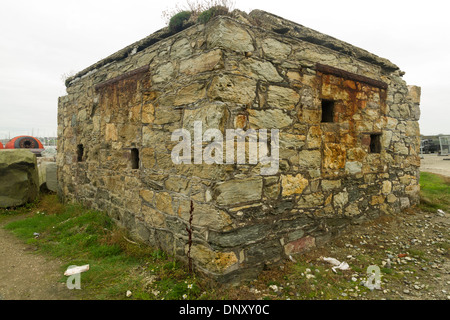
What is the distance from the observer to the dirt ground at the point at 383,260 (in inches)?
101

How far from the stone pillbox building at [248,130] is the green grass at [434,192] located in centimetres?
57

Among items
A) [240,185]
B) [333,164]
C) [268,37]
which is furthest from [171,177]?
[333,164]

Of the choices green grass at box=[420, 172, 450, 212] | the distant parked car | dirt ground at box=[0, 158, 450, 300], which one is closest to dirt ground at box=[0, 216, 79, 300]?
dirt ground at box=[0, 158, 450, 300]

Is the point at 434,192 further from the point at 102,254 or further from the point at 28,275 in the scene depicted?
the point at 28,275

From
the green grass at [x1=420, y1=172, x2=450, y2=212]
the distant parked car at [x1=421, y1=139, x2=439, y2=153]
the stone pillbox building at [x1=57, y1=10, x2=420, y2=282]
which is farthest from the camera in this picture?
the distant parked car at [x1=421, y1=139, x2=439, y2=153]

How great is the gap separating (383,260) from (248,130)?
2.34m

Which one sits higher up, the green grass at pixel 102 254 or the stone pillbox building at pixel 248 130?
the stone pillbox building at pixel 248 130

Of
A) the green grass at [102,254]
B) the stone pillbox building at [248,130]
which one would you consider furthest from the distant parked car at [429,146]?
the green grass at [102,254]

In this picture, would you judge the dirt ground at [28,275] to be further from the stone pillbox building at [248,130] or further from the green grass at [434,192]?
the green grass at [434,192]

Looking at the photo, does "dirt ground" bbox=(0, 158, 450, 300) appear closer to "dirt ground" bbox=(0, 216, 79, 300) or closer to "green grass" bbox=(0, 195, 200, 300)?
"dirt ground" bbox=(0, 216, 79, 300)

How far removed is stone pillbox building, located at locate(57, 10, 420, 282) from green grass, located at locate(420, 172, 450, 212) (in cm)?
57

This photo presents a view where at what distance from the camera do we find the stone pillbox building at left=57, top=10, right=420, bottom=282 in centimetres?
253

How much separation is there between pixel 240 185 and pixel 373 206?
9.22 ft
